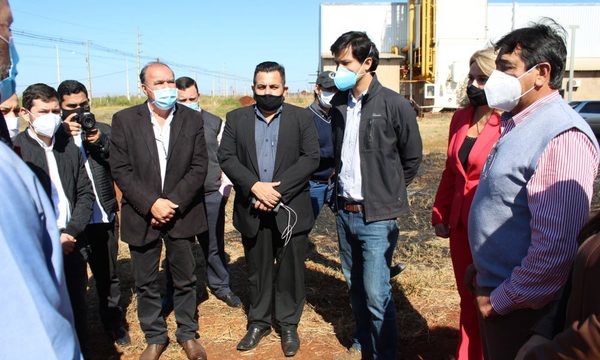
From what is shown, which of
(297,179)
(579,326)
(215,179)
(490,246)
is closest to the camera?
(579,326)

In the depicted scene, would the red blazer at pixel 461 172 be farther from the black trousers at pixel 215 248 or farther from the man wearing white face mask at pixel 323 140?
the black trousers at pixel 215 248

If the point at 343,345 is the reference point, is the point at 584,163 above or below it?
above

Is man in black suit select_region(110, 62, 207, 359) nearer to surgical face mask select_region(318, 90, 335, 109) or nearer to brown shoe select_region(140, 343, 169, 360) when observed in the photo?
brown shoe select_region(140, 343, 169, 360)

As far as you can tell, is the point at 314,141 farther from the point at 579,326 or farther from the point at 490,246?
the point at 579,326

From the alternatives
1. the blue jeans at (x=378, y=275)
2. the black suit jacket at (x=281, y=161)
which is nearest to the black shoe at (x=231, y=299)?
the black suit jacket at (x=281, y=161)

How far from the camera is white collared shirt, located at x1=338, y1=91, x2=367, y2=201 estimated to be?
3.32 metres

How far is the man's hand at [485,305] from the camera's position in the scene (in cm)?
203

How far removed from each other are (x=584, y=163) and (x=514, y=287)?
52 centimetres

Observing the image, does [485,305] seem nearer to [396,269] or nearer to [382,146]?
[382,146]

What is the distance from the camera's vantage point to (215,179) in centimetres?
466

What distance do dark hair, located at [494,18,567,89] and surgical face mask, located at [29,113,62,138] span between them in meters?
2.80

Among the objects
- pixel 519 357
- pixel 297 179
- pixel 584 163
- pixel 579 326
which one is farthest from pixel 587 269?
pixel 297 179

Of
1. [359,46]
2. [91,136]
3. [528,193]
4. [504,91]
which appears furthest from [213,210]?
[528,193]

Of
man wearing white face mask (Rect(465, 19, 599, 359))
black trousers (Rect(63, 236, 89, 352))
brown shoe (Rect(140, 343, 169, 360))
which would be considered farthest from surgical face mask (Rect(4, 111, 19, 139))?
man wearing white face mask (Rect(465, 19, 599, 359))
